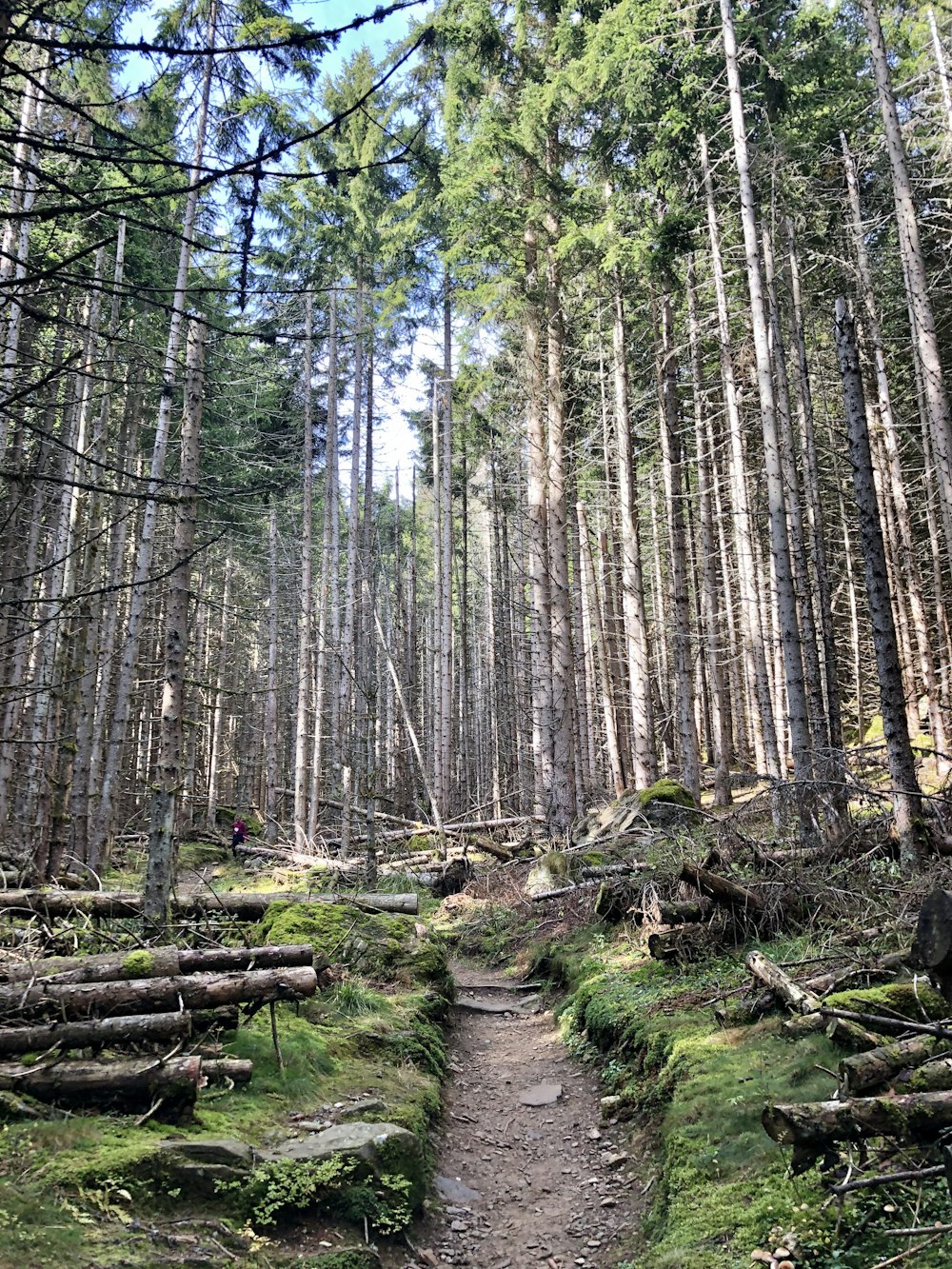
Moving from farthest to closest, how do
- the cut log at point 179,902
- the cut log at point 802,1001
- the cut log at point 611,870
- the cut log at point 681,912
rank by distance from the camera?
the cut log at point 611,870, the cut log at point 681,912, the cut log at point 179,902, the cut log at point 802,1001

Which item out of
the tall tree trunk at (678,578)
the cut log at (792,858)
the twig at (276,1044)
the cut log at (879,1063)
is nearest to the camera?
the cut log at (879,1063)

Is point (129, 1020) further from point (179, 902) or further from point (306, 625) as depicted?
point (306, 625)

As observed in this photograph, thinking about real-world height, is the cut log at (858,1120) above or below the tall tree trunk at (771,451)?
below

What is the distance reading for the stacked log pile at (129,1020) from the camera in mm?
4395

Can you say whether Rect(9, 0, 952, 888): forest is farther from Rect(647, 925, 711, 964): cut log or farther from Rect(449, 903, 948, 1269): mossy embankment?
Rect(449, 903, 948, 1269): mossy embankment

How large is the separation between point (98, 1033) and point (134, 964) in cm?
69

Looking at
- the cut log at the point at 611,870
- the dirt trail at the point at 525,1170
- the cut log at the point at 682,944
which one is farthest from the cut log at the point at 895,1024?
the cut log at the point at 611,870

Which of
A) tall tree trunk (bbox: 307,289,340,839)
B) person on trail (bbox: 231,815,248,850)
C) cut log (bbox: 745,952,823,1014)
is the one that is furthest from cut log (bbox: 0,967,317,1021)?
person on trail (bbox: 231,815,248,850)

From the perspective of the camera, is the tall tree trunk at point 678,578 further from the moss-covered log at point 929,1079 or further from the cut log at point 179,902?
the moss-covered log at point 929,1079

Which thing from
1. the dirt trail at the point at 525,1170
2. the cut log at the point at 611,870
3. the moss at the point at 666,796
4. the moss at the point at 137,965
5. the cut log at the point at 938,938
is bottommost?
the dirt trail at the point at 525,1170

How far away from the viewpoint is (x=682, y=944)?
7.23 meters

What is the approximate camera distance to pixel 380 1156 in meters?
4.59

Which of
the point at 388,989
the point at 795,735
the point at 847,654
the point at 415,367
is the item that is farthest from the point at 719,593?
the point at 388,989

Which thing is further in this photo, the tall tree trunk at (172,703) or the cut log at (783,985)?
the tall tree trunk at (172,703)
